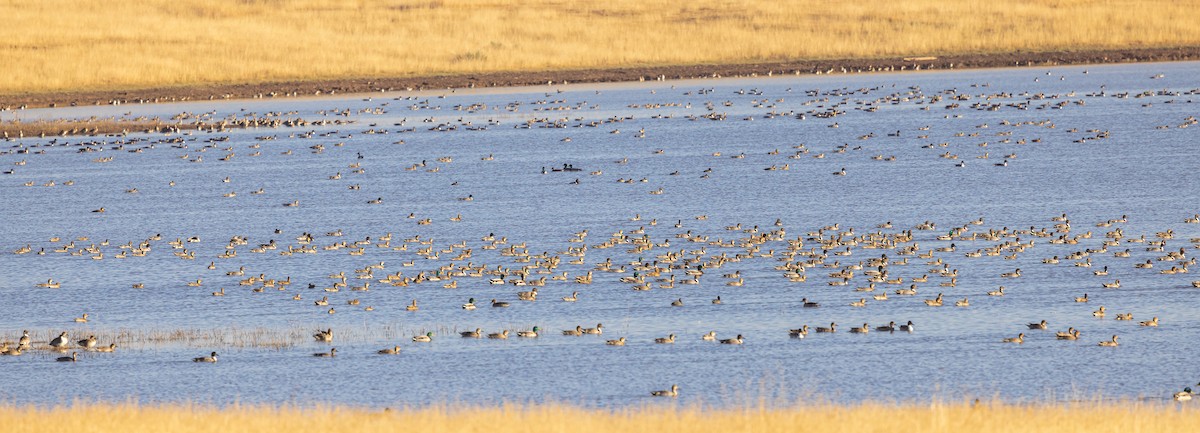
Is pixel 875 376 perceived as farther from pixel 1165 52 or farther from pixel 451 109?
pixel 1165 52

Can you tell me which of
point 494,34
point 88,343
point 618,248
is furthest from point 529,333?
point 494,34

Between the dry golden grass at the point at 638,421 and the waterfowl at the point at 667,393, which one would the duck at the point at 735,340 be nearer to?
the waterfowl at the point at 667,393

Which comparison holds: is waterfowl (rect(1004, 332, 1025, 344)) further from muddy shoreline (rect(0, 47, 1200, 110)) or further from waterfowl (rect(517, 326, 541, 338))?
muddy shoreline (rect(0, 47, 1200, 110))

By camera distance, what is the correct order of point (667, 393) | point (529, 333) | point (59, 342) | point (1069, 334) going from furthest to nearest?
point (529, 333) < point (59, 342) < point (1069, 334) < point (667, 393)

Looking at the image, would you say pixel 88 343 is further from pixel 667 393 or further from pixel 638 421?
pixel 638 421

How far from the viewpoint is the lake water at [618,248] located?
90.0 ft

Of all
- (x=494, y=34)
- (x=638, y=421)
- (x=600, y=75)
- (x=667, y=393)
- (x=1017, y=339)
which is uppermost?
(x=494, y=34)

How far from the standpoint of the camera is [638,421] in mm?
20281

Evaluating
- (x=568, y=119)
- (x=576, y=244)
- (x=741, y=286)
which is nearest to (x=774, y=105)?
(x=568, y=119)

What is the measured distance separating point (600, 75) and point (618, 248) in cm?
5714

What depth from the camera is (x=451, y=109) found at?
85.8 m

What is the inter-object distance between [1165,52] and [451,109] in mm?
40469

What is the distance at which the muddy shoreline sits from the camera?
296 ft

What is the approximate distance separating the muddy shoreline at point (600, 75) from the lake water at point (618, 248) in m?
8.18
